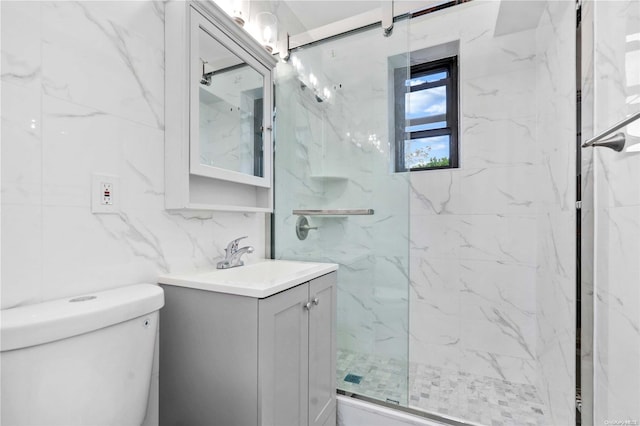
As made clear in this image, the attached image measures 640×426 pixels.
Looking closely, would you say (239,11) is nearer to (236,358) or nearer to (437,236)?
(236,358)

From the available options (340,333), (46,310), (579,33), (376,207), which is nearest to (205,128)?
(46,310)

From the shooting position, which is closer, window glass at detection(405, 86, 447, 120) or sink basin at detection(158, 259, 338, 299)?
sink basin at detection(158, 259, 338, 299)

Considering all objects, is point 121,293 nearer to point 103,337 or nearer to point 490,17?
point 103,337

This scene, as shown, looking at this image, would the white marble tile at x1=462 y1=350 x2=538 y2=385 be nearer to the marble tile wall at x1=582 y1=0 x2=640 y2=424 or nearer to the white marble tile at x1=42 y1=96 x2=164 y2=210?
the marble tile wall at x1=582 y1=0 x2=640 y2=424

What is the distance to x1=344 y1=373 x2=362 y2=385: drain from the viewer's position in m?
1.49

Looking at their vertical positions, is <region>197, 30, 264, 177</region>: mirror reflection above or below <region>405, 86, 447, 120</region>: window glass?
below

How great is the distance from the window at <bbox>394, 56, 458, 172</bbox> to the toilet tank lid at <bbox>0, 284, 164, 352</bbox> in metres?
1.75

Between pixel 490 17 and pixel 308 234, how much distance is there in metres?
1.81

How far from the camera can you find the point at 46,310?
679mm

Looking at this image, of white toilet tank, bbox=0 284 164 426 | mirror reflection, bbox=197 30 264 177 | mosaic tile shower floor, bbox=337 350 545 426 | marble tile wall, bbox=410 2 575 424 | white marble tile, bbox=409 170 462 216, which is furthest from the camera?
white marble tile, bbox=409 170 462 216

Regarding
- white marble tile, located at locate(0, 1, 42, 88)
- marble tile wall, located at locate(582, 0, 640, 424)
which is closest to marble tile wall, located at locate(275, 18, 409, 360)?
marble tile wall, located at locate(582, 0, 640, 424)

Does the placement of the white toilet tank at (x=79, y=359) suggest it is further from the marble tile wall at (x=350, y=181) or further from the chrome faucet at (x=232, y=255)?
the marble tile wall at (x=350, y=181)

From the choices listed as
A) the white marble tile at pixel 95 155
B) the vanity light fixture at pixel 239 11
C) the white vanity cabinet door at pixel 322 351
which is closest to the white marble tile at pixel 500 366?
the white vanity cabinet door at pixel 322 351

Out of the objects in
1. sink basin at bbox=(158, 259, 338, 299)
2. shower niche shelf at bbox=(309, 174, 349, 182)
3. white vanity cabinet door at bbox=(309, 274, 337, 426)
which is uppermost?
shower niche shelf at bbox=(309, 174, 349, 182)
